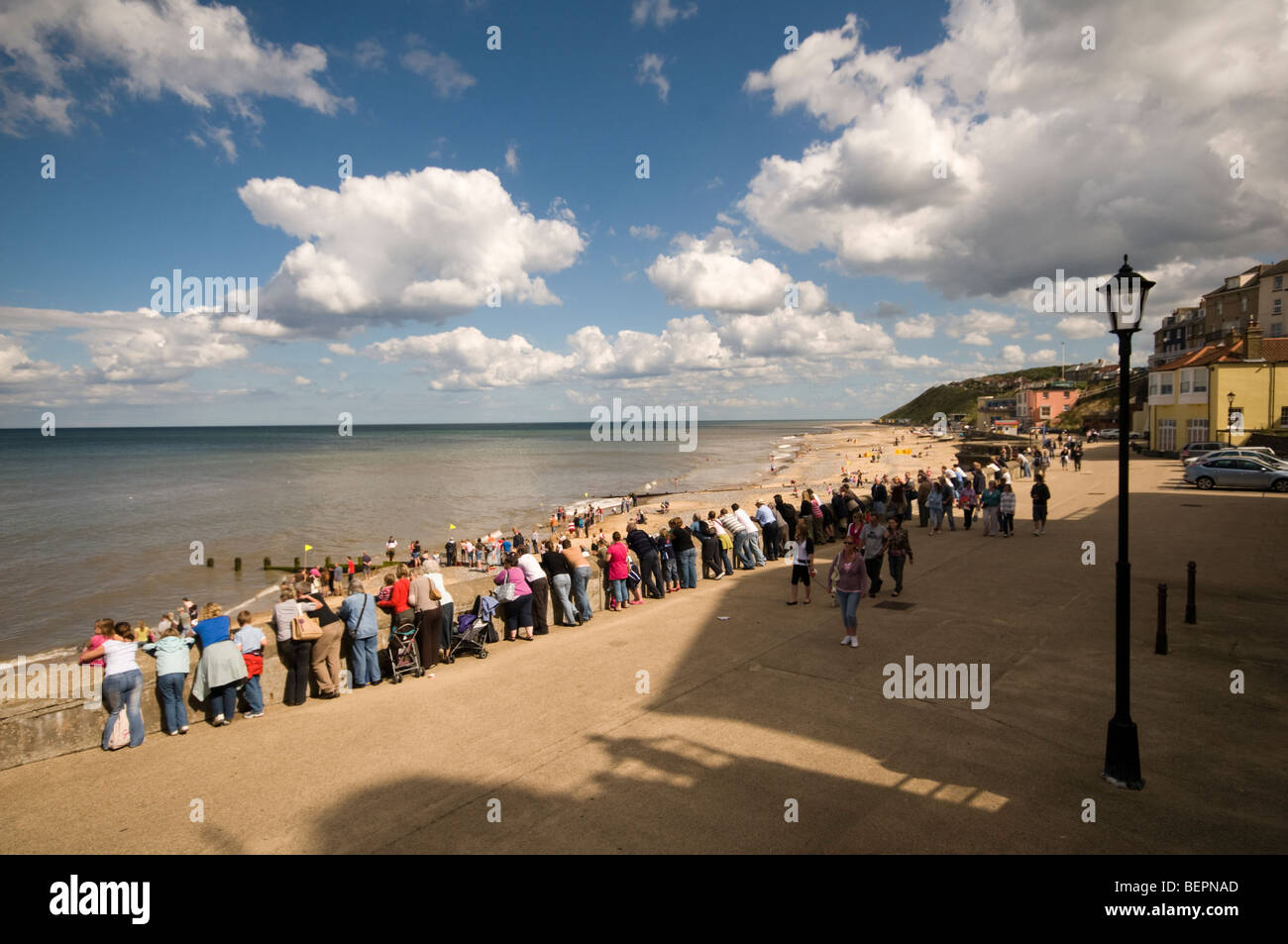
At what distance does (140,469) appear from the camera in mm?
91812

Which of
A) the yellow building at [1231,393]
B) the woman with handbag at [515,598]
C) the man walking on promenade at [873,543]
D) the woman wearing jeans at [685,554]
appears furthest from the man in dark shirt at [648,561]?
the yellow building at [1231,393]

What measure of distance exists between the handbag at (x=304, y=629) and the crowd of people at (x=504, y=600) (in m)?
0.01

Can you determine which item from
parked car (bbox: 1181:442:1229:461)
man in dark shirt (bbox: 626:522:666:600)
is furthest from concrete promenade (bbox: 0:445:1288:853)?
parked car (bbox: 1181:442:1229:461)

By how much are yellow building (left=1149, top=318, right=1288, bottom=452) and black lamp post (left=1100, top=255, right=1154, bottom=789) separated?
4484 centimetres

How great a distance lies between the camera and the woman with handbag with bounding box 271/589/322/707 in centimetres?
804

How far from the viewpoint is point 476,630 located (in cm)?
1001

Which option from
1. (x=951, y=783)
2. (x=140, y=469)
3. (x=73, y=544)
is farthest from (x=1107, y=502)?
(x=140, y=469)

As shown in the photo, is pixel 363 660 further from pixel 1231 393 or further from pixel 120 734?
pixel 1231 393

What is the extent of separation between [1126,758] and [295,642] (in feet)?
29.2

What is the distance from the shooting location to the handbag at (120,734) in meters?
6.82

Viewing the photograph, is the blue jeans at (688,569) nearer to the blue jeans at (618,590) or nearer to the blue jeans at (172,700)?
the blue jeans at (618,590)

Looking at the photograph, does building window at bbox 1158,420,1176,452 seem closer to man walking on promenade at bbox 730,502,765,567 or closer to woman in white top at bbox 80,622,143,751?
man walking on promenade at bbox 730,502,765,567
